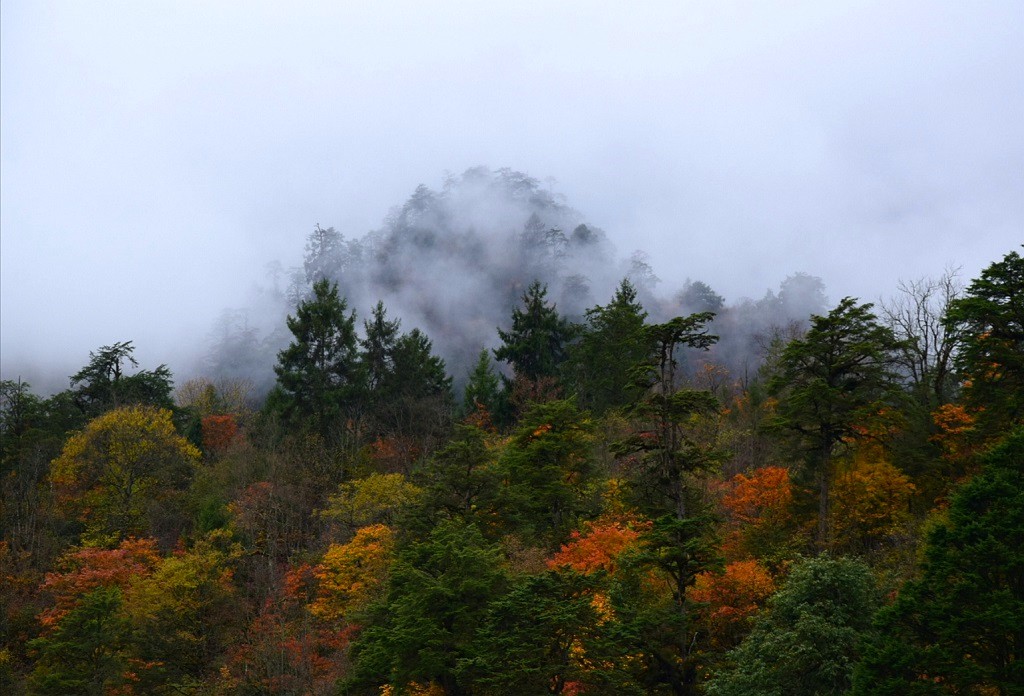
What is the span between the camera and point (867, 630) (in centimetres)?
1764

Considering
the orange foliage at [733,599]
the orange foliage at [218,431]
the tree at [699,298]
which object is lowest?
the orange foliage at [733,599]

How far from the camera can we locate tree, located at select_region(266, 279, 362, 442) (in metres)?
50.9

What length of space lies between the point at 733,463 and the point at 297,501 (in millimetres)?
23797

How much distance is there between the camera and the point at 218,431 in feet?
197

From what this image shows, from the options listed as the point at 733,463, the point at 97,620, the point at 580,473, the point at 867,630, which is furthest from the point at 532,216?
the point at 867,630

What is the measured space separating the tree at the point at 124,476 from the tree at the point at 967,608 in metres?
39.5

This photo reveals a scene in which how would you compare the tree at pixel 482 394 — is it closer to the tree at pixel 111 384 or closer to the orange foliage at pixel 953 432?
the tree at pixel 111 384

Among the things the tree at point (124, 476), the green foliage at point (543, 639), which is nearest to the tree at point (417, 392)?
the tree at point (124, 476)

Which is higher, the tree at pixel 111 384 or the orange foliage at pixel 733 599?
the tree at pixel 111 384

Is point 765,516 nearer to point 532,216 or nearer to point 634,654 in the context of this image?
point 634,654

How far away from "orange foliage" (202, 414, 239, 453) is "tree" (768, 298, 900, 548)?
4488 cm

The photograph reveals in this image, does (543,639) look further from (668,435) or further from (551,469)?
(551,469)

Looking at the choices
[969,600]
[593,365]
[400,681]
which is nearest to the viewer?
[969,600]

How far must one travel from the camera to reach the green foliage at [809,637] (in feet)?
55.8
